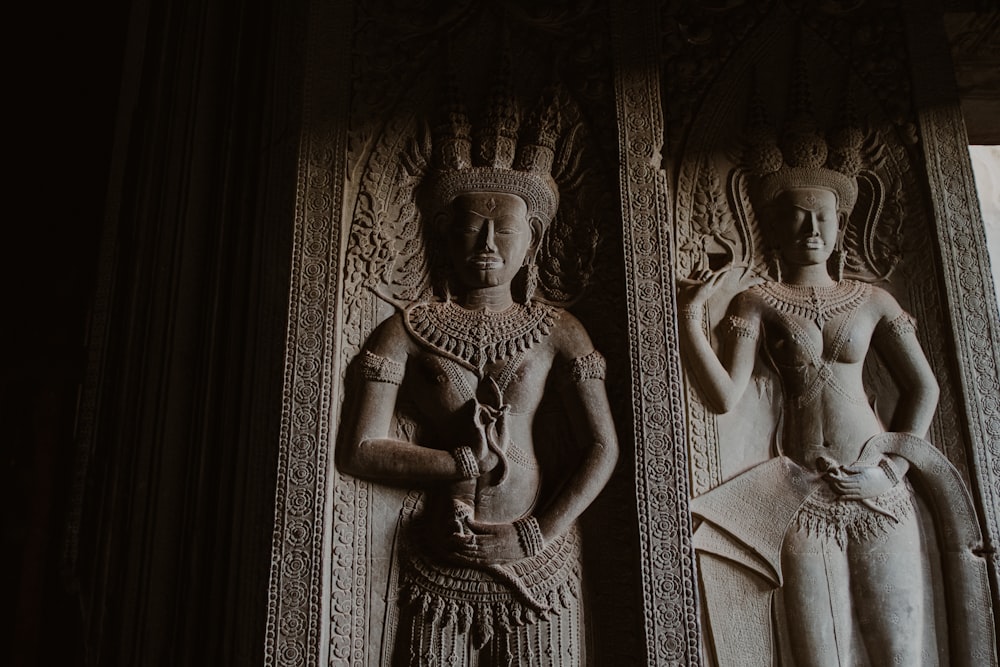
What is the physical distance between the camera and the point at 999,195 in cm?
730

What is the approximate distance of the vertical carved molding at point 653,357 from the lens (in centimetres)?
413

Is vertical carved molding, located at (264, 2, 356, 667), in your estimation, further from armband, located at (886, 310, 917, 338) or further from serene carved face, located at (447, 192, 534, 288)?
armband, located at (886, 310, 917, 338)

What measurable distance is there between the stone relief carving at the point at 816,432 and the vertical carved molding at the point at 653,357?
0.26 meters

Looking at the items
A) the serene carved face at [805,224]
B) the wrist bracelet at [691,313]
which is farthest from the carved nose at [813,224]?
the wrist bracelet at [691,313]

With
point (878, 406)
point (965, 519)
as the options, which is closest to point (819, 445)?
point (878, 406)

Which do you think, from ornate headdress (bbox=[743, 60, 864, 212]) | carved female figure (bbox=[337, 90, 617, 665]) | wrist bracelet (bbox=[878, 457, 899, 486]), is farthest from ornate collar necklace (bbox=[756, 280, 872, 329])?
carved female figure (bbox=[337, 90, 617, 665])

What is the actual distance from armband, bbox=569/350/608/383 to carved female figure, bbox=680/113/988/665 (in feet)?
1.54

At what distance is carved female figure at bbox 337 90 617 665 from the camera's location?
4.19 metres

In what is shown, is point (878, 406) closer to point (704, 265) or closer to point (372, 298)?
point (704, 265)

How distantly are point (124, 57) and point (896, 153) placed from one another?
3.96 metres

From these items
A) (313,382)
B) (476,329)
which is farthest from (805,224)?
(313,382)

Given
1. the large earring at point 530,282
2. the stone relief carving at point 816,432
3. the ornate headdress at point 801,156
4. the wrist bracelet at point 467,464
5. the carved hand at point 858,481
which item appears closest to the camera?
the wrist bracelet at point 467,464

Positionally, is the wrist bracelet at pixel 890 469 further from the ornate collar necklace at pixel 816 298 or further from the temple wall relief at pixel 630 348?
the ornate collar necklace at pixel 816 298

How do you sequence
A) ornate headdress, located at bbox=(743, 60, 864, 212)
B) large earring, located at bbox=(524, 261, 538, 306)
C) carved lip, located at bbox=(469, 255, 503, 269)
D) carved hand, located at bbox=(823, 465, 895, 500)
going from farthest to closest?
ornate headdress, located at bbox=(743, 60, 864, 212) → large earring, located at bbox=(524, 261, 538, 306) → carved lip, located at bbox=(469, 255, 503, 269) → carved hand, located at bbox=(823, 465, 895, 500)
